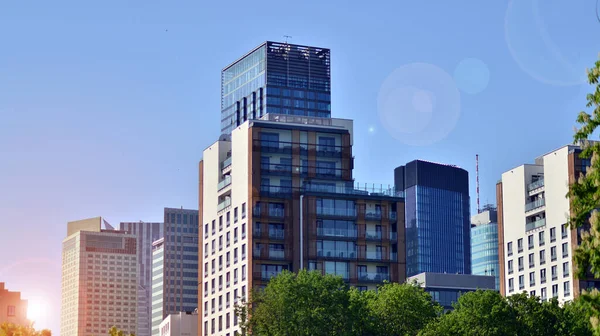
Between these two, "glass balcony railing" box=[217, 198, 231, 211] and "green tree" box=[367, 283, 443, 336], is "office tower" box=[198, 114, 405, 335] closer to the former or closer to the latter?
"glass balcony railing" box=[217, 198, 231, 211]

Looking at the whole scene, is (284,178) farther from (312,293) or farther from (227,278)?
(312,293)

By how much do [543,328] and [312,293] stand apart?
23923 mm

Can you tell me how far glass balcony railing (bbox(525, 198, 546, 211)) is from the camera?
7160 inches

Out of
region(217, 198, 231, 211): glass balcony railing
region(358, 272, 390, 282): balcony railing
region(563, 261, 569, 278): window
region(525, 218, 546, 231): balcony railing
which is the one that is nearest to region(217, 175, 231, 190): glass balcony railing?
region(217, 198, 231, 211): glass balcony railing

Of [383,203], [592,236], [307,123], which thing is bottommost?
[592,236]

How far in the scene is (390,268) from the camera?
175500 mm

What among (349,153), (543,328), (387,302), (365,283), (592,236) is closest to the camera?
(592,236)

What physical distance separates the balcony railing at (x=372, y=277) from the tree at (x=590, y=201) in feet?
417

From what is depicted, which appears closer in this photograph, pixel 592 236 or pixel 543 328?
pixel 592 236

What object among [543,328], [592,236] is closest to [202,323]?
[543,328]

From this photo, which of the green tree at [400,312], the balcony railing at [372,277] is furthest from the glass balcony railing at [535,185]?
the green tree at [400,312]

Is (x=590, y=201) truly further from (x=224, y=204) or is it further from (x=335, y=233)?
(x=224, y=204)

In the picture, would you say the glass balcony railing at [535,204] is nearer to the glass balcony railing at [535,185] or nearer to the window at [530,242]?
the glass balcony railing at [535,185]

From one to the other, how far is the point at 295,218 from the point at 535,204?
3604 cm
